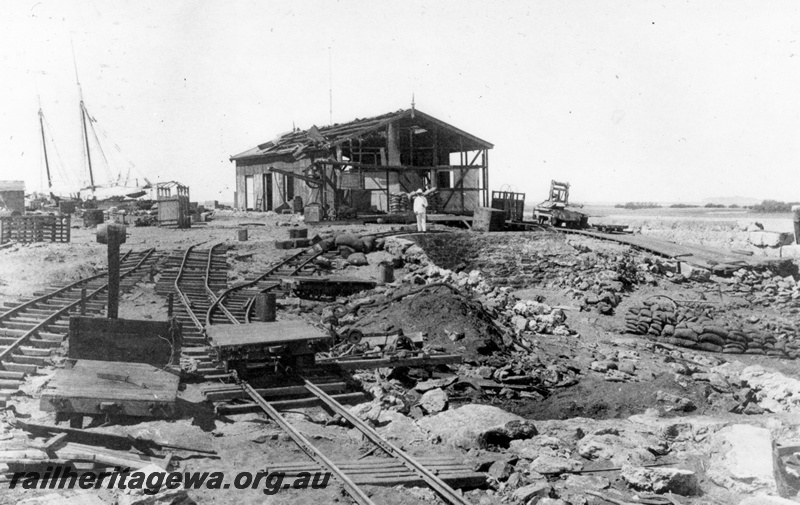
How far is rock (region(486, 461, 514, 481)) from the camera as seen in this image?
6.07m

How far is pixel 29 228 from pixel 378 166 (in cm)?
1466

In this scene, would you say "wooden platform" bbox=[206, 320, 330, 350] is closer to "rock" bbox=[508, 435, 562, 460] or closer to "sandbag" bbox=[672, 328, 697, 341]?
"rock" bbox=[508, 435, 562, 460]

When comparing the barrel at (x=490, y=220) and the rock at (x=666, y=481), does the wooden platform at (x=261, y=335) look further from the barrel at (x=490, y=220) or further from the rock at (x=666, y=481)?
the barrel at (x=490, y=220)

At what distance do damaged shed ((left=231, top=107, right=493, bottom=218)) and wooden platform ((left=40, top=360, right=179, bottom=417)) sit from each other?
64.3ft

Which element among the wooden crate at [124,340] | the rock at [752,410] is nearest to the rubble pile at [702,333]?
the rock at [752,410]

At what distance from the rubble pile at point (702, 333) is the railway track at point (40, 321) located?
40.3 feet

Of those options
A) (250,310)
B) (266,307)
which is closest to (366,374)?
(266,307)

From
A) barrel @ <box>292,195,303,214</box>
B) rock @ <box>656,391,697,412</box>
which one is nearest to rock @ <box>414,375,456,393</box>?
rock @ <box>656,391,697,412</box>

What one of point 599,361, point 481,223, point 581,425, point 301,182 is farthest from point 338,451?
point 301,182

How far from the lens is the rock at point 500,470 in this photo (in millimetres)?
6066

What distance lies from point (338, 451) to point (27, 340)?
6244mm

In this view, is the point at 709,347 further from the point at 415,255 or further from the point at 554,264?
the point at 415,255

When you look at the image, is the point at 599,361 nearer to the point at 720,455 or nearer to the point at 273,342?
the point at 720,455

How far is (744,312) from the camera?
16.2m
